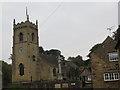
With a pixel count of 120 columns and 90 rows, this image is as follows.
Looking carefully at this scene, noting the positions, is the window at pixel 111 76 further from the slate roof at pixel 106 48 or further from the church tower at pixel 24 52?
the church tower at pixel 24 52

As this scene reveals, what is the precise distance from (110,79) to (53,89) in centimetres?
1260

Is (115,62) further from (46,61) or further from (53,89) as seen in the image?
(46,61)

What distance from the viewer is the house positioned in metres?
33.0

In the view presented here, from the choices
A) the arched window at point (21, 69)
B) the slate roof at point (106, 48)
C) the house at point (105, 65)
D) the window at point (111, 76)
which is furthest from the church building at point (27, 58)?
the window at point (111, 76)

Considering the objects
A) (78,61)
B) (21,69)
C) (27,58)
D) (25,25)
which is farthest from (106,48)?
(78,61)

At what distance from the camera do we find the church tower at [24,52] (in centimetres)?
6594

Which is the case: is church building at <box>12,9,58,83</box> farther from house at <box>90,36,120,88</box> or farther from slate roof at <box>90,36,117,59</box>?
slate roof at <box>90,36,117,59</box>

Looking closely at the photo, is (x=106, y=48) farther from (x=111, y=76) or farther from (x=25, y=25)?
(x=25, y=25)

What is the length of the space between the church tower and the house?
33.7 meters

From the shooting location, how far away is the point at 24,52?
222ft

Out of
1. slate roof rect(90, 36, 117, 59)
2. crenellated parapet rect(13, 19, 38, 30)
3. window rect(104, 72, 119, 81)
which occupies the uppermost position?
crenellated parapet rect(13, 19, 38, 30)

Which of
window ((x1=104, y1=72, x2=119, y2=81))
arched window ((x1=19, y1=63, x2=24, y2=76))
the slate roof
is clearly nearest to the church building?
arched window ((x1=19, y1=63, x2=24, y2=76))

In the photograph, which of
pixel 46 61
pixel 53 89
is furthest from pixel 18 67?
pixel 53 89

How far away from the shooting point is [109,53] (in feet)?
111
